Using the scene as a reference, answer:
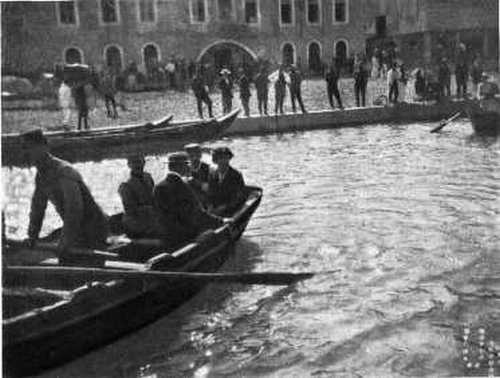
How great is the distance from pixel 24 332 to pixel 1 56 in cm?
184

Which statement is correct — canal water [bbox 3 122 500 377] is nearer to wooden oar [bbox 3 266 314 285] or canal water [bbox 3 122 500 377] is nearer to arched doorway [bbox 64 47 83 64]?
wooden oar [bbox 3 266 314 285]

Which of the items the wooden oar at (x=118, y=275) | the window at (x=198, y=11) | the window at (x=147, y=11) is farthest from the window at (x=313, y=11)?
the wooden oar at (x=118, y=275)

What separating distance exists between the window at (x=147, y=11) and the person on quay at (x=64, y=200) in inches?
79.2

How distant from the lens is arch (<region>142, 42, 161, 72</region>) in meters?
5.90

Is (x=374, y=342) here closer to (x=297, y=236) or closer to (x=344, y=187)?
(x=297, y=236)

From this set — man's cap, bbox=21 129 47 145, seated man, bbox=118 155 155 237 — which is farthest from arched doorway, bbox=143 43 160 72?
man's cap, bbox=21 129 47 145

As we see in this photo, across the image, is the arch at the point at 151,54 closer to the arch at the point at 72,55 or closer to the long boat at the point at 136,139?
the arch at the point at 72,55

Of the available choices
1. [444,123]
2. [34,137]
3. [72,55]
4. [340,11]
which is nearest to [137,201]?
[34,137]

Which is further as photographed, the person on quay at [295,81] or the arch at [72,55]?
the person on quay at [295,81]

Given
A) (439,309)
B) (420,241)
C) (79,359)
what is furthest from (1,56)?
(420,241)

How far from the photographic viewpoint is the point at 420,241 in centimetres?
580

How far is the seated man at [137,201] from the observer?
4627mm

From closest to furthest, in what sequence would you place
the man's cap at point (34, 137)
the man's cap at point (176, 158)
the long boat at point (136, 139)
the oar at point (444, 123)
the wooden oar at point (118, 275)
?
1. the man's cap at point (34, 137)
2. the wooden oar at point (118, 275)
3. the man's cap at point (176, 158)
4. the long boat at point (136, 139)
5. the oar at point (444, 123)

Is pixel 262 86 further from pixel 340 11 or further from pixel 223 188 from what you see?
pixel 223 188
